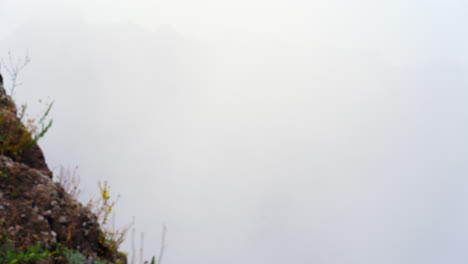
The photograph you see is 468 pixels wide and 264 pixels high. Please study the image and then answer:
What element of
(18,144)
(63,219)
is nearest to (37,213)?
(63,219)

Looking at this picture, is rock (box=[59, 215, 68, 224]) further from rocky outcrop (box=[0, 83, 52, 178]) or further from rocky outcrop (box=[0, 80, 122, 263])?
rocky outcrop (box=[0, 83, 52, 178])

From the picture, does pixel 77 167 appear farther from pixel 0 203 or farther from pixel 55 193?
pixel 0 203

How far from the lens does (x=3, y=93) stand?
620cm

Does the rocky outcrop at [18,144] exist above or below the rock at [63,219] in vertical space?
above

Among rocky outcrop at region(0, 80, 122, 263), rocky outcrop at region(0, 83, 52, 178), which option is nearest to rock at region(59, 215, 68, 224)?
rocky outcrop at region(0, 80, 122, 263)

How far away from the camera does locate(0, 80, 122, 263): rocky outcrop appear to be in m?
3.72

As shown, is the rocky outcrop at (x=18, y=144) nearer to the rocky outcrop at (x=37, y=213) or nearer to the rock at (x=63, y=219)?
the rocky outcrop at (x=37, y=213)

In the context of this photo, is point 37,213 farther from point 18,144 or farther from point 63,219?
point 18,144

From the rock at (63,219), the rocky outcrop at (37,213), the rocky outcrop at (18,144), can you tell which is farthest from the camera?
the rocky outcrop at (18,144)

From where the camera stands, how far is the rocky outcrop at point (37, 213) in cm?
372

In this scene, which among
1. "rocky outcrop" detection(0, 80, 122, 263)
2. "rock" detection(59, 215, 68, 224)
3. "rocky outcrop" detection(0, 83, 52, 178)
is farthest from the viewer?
"rocky outcrop" detection(0, 83, 52, 178)

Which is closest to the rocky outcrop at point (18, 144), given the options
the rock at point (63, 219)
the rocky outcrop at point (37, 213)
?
the rocky outcrop at point (37, 213)

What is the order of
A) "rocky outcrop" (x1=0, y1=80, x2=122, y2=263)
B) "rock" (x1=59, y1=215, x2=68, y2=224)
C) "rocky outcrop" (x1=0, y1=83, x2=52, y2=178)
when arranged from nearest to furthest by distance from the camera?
"rocky outcrop" (x1=0, y1=80, x2=122, y2=263), "rock" (x1=59, y1=215, x2=68, y2=224), "rocky outcrop" (x1=0, y1=83, x2=52, y2=178)

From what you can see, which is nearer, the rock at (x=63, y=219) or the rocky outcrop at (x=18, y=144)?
the rock at (x=63, y=219)
